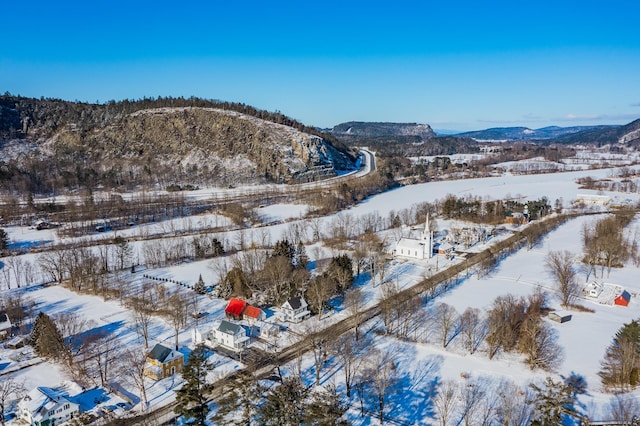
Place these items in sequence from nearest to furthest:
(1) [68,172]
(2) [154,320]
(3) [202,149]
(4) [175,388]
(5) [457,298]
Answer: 1. (4) [175,388]
2. (2) [154,320]
3. (5) [457,298]
4. (1) [68,172]
5. (3) [202,149]

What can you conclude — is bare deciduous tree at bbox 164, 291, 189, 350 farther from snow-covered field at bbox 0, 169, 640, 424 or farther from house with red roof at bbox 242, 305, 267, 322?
house with red roof at bbox 242, 305, 267, 322

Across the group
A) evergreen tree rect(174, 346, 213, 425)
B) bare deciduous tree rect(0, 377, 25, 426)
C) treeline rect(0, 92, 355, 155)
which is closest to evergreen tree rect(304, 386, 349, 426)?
evergreen tree rect(174, 346, 213, 425)

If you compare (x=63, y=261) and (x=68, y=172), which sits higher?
(x=68, y=172)

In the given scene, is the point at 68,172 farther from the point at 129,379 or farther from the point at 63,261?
the point at 129,379

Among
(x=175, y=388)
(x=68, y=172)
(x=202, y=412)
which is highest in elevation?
(x=68, y=172)

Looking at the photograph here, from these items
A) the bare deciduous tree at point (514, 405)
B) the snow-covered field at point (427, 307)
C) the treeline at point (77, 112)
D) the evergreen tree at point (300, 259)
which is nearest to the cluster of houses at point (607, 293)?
the snow-covered field at point (427, 307)

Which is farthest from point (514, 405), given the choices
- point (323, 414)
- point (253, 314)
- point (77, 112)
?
point (77, 112)

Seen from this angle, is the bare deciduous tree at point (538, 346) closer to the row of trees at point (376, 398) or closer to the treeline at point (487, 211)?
the row of trees at point (376, 398)

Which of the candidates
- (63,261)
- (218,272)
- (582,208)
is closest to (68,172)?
(63,261)
